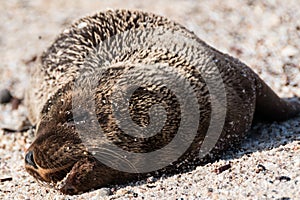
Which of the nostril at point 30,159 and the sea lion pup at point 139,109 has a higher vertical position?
the sea lion pup at point 139,109

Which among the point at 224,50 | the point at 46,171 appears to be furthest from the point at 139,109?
the point at 224,50

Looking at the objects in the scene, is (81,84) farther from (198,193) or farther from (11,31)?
(11,31)

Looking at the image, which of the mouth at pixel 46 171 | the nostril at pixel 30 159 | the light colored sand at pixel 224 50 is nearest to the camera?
the light colored sand at pixel 224 50

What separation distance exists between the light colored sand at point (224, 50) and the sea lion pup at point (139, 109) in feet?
0.63

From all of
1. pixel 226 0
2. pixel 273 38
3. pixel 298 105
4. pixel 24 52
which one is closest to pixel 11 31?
pixel 24 52

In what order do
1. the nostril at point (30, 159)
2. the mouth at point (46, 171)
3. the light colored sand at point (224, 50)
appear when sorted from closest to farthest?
the light colored sand at point (224, 50) → the mouth at point (46, 171) → the nostril at point (30, 159)

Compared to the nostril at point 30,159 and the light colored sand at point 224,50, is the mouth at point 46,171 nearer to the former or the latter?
the nostril at point 30,159

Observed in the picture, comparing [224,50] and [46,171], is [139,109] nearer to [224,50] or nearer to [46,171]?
[46,171]

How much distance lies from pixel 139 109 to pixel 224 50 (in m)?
3.05

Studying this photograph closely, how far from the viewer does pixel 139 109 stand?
16.9ft

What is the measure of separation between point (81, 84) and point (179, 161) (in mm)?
1097

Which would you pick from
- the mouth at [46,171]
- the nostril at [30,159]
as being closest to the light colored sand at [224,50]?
the mouth at [46,171]

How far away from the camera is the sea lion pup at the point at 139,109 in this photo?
5074mm

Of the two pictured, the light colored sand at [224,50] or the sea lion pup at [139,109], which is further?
the sea lion pup at [139,109]
